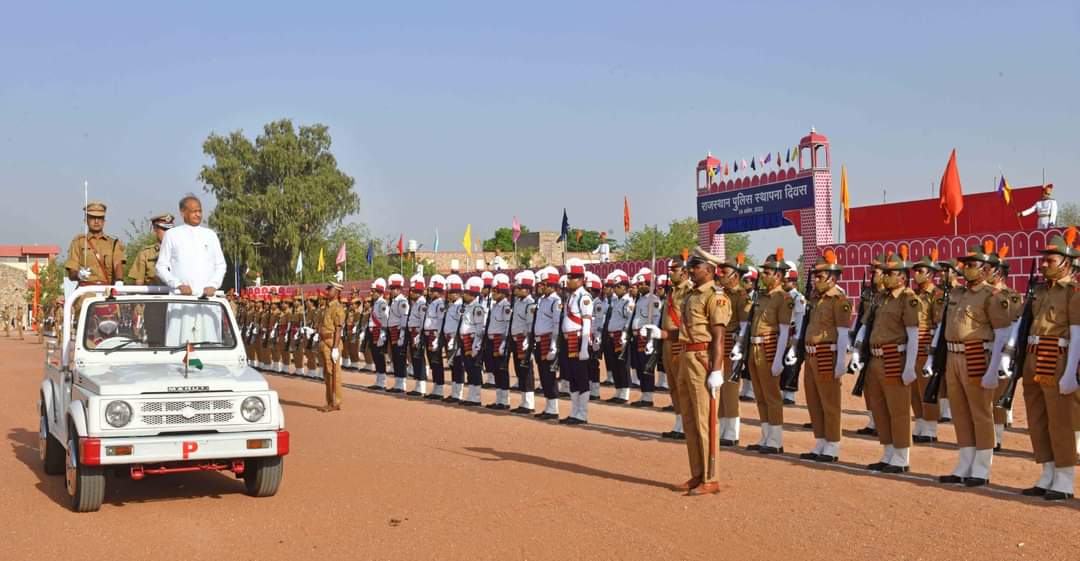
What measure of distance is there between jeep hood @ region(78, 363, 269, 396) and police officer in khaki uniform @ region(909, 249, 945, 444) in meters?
6.80

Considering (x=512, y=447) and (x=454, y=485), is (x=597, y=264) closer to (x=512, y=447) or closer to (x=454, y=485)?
(x=512, y=447)

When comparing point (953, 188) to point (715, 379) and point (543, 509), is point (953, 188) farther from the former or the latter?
point (543, 509)

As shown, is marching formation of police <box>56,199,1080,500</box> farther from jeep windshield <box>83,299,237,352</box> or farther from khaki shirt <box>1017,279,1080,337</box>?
jeep windshield <box>83,299,237,352</box>

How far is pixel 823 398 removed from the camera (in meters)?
10.5

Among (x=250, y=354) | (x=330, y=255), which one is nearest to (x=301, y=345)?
(x=250, y=354)

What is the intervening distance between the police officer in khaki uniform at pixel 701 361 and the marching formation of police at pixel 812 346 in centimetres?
1

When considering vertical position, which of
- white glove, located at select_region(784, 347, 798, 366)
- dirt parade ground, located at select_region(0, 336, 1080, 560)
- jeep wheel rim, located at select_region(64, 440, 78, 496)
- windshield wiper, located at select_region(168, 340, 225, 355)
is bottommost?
dirt parade ground, located at select_region(0, 336, 1080, 560)

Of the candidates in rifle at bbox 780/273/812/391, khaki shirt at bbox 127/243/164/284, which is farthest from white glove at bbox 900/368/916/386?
khaki shirt at bbox 127/243/164/284

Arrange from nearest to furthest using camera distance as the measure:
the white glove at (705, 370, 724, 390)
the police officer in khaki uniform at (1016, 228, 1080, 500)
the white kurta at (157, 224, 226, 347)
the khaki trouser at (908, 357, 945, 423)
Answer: the police officer in khaki uniform at (1016, 228, 1080, 500)
the white glove at (705, 370, 724, 390)
the white kurta at (157, 224, 226, 347)
the khaki trouser at (908, 357, 945, 423)

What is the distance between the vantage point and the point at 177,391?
26.3ft

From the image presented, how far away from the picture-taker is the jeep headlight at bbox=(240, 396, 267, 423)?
8.20 metres

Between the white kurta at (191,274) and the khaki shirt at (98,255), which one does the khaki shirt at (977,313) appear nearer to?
the white kurta at (191,274)

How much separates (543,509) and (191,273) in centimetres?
396

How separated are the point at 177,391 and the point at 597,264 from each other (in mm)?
21909
